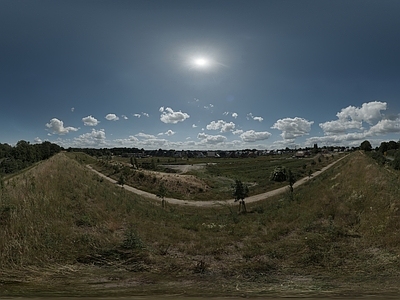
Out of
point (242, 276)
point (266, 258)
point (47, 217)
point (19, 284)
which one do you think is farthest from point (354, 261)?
point (47, 217)

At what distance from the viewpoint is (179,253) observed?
9.39m

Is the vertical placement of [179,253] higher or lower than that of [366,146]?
lower

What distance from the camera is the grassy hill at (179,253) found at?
203 inches

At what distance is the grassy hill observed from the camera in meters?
5.14

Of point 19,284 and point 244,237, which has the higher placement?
point 19,284

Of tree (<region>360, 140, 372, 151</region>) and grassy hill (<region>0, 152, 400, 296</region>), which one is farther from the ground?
tree (<region>360, 140, 372, 151</region>)

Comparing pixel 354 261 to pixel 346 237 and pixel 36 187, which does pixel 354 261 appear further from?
pixel 36 187

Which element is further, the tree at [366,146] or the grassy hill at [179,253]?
the tree at [366,146]

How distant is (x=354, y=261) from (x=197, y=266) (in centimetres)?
467

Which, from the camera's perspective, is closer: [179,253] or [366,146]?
[179,253]

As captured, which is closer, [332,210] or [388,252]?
[388,252]

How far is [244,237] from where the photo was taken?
1269 cm

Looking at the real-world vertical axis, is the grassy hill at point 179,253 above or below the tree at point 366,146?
below

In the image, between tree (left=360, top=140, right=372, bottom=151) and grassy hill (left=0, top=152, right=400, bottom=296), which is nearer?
→ grassy hill (left=0, top=152, right=400, bottom=296)
